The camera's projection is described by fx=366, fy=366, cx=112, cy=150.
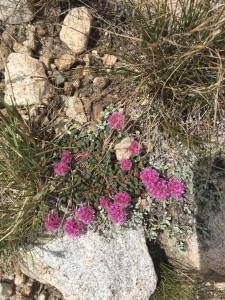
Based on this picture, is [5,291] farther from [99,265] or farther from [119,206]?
[119,206]

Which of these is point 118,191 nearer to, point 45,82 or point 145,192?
point 145,192

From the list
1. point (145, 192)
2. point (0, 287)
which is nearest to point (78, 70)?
point (145, 192)

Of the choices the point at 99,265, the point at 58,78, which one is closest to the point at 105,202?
the point at 99,265

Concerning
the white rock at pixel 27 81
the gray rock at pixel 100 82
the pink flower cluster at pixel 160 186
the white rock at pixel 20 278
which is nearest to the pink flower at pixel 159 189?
the pink flower cluster at pixel 160 186

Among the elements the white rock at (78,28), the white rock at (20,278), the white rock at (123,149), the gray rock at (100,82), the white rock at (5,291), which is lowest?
the white rock at (5,291)

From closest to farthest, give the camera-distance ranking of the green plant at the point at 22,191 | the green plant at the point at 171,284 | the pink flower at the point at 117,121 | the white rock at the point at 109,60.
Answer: the green plant at the point at 22,191, the pink flower at the point at 117,121, the green plant at the point at 171,284, the white rock at the point at 109,60

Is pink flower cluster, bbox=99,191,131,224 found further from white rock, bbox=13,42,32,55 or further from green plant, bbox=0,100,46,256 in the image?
white rock, bbox=13,42,32,55

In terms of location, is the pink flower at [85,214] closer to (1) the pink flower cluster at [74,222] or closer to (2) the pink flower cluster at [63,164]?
(1) the pink flower cluster at [74,222]

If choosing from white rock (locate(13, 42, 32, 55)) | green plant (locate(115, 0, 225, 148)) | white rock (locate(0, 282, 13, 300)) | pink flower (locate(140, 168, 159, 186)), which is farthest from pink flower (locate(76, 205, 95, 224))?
white rock (locate(13, 42, 32, 55))
